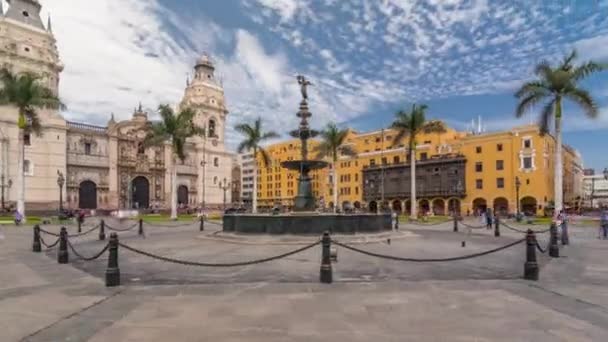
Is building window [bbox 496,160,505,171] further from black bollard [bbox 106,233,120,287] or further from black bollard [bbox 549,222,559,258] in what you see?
black bollard [bbox 106,233,120,287]

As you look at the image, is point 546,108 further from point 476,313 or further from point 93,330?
point 93,330

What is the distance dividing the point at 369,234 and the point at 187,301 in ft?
36.7

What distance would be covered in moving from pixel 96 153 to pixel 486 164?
58520mm

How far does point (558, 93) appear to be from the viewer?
22328 mm

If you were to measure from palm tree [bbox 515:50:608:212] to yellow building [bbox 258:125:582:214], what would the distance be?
70.3 ft

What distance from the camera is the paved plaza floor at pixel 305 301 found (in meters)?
5.28

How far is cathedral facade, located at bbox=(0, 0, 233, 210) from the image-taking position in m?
52.0

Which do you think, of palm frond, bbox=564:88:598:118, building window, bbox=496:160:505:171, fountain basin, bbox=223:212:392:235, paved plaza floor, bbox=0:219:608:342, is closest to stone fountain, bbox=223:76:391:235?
fountain basin, bbox=223:212:392:235

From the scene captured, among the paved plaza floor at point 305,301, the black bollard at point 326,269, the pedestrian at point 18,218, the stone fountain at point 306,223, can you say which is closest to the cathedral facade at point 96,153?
the pedestrian at point 18,218

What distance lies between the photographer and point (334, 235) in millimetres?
16203

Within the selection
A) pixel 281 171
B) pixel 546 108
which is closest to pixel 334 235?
pixel 546 108

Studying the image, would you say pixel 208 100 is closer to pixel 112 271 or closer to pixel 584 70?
pixel 584 70

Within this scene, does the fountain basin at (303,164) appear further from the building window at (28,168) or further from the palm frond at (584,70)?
the building window at (28,168)

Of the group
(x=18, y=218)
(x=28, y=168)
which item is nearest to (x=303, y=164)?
(x=18, y=218)
